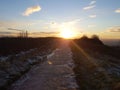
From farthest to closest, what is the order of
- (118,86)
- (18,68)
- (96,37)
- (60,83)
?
(96,37)
(18,68)
(60,83)
(118,86)

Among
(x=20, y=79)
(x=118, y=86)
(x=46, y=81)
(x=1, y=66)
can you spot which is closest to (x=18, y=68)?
(x=1, y=66)

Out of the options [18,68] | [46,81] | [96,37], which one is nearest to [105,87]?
[46,81]

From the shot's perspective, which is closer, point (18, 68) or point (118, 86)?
point (118, 86)

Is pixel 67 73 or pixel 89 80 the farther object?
pixel 67 73

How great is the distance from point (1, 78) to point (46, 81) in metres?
2.71

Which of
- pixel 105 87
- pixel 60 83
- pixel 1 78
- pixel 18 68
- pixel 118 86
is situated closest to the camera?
pixel 118 86

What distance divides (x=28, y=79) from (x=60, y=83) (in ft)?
7.57

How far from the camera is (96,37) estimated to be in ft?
286

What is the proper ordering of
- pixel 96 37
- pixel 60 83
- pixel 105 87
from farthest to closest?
pixel 96 37 → pixel 60 83 → pixel 105 87

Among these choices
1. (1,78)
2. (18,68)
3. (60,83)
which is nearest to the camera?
(60,83)

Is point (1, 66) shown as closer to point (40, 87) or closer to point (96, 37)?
point (40, 87)

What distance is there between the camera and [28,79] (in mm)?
14914

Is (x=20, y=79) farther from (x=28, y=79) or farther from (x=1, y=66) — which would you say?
(x=1, y=66)

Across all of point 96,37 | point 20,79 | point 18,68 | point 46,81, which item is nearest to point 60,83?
point 46,81
